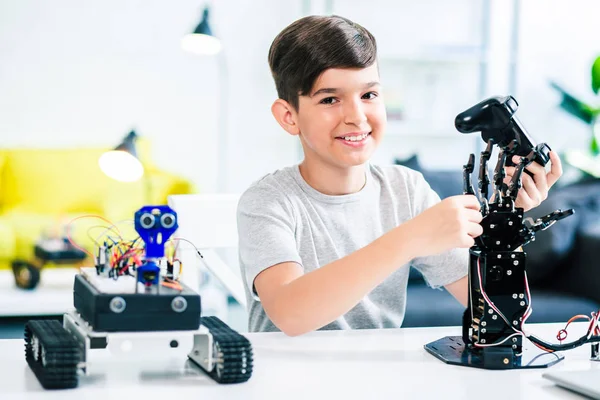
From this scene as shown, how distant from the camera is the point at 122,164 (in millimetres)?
3775

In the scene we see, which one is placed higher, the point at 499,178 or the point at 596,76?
the point at 596,76

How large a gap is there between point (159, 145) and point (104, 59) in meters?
0.57

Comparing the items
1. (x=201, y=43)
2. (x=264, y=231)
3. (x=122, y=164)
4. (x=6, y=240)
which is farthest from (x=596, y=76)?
(x=264, y=231)

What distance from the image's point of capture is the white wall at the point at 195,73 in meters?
4.65

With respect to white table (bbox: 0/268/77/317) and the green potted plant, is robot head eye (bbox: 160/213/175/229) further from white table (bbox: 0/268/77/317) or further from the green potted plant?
the green potted plant

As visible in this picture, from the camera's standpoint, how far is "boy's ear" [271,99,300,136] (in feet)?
5.05

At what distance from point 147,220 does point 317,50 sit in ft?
1.91

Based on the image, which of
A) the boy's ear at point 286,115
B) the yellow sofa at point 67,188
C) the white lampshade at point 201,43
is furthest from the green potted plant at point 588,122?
the boy's ear at point 286,115

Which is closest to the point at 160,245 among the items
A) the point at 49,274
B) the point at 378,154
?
the point at 49,274

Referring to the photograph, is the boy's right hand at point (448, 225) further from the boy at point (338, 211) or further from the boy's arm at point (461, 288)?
the boy's arm at point (461, 288)

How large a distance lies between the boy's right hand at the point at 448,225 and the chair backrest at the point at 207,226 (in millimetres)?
611

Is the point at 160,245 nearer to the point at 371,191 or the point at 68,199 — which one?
the point at 371,191

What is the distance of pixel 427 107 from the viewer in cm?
503

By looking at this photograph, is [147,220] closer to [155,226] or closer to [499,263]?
[155,226]
